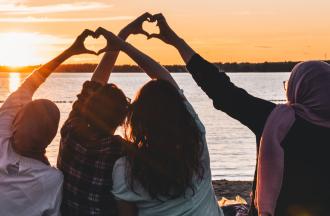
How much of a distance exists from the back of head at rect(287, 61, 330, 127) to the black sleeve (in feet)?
0.65

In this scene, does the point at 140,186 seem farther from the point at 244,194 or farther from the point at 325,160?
the point at 244,194

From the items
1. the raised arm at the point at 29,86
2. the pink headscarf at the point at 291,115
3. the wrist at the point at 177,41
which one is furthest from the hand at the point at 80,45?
the pink headscarf at the point at 291,115

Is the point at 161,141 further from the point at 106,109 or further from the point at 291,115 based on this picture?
the point at 291,115

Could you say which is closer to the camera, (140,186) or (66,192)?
(140,186)

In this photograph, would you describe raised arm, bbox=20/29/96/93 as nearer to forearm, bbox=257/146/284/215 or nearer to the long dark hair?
the long dark hair

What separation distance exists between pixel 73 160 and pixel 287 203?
54.7 inches

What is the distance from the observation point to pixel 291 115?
3836 millimetres

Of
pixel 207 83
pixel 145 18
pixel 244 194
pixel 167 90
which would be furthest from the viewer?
pixel 244 194

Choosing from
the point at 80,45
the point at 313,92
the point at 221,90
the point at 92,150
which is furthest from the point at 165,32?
the point at 313,92

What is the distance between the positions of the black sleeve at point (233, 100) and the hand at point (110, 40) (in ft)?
1.89

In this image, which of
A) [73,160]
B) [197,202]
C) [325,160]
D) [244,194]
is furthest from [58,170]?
[244,194]

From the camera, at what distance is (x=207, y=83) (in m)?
4.20

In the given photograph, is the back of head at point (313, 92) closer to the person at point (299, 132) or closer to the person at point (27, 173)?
the person at point (299, 132)

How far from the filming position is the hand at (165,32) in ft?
14.8
